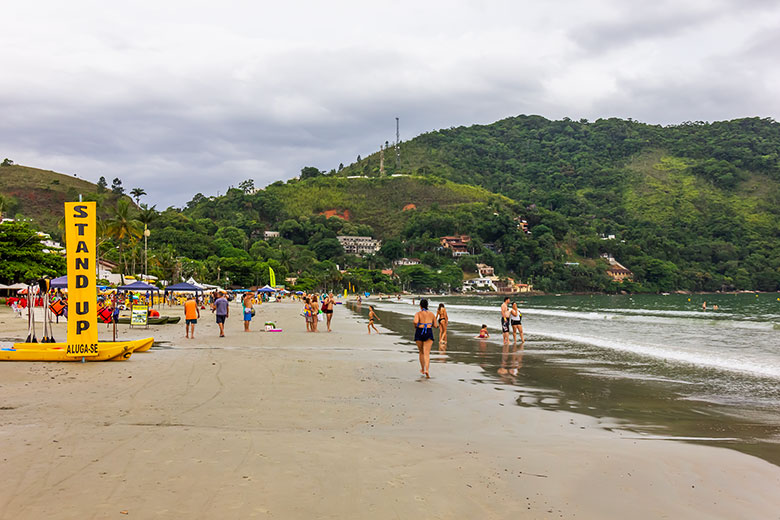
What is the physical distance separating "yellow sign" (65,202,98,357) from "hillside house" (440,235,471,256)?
158 meters

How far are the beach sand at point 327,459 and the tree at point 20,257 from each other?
3188 centimetres

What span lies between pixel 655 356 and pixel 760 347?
21.7ft

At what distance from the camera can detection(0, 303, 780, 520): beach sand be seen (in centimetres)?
425

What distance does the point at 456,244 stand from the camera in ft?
562

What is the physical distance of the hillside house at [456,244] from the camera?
16900cm

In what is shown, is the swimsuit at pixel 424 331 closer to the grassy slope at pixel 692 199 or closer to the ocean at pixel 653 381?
the ocean at pixel 653 381

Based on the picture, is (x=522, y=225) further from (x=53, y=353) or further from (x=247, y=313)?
(x=53, y=353)

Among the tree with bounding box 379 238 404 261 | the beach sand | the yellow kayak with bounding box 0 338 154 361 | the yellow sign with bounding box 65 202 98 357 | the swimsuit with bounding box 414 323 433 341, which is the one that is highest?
the tree with bounding box 379 238 404 261

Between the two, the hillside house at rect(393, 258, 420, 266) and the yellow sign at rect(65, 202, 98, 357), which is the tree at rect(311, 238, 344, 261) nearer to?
the hillside house at rect(393, 258, 420, 266)

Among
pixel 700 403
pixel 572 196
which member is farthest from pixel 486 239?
pixel 700 403

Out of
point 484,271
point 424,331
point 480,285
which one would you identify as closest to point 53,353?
point 424,331

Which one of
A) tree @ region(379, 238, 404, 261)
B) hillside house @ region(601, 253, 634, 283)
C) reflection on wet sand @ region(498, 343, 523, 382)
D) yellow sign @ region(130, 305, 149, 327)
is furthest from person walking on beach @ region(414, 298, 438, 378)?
hillside house @ region(601, 253, 634, 283)

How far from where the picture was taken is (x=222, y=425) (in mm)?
6520

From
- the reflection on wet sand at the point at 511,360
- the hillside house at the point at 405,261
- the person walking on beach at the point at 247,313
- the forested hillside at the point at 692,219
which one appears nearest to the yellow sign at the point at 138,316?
the person walking on beach at the point at 247,313
